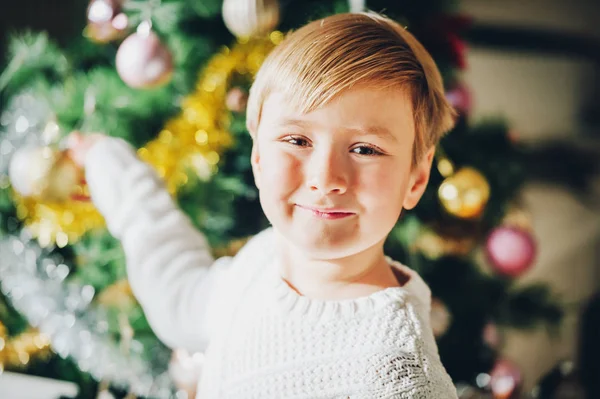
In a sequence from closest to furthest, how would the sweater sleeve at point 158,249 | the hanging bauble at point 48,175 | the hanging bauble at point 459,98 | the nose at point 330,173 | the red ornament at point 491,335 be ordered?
the nose at point 330,173 → the sweater sleeve at point 158,249 → the hanging bauble at point 48,175 → the hanging bauble at point 459,98 → the red ornament at point 491,335

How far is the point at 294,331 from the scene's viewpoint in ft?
1.78

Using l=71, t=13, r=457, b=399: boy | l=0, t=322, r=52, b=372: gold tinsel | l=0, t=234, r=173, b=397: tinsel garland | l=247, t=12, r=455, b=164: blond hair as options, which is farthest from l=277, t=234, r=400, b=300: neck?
l=0, t=322, r=52, b=372: gold tinsel

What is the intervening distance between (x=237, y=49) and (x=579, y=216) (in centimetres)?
130

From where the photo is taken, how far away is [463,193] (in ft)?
2.89

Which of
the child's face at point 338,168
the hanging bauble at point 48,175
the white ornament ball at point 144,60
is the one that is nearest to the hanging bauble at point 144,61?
the white ornament ball at point 144,60

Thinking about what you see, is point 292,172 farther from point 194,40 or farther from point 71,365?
point 71,365

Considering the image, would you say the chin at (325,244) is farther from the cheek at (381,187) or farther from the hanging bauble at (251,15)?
the hanging bauble at (251,15)

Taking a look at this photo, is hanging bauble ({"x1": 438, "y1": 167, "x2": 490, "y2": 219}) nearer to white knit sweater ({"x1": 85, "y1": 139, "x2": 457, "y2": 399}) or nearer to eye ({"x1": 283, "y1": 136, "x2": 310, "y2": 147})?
white knit sweater ({"x1": 85, "y1": 139, "x2": 457, "y2": 399})

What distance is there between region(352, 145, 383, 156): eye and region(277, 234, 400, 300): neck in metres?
0.10

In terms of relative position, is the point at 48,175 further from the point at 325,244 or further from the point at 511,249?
the point at 511,249

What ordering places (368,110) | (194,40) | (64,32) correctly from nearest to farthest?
(368,110) < (194,40) < (64,32)

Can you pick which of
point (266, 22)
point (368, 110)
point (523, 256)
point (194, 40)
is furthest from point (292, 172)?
point (523, 256)

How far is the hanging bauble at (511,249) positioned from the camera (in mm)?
961

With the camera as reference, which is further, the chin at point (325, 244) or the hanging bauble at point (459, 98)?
the hanging bauble at point (459, 98)
